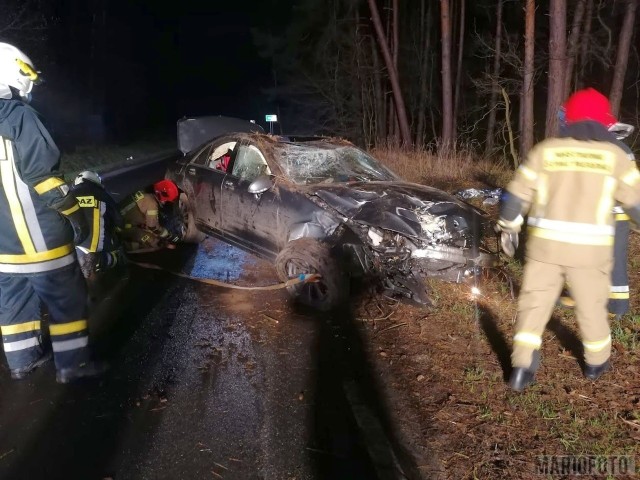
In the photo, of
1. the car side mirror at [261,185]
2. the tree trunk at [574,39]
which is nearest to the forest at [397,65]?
the tree trunk at [574,39]

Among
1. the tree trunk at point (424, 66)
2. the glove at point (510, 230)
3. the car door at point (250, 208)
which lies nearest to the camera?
the glove at point (510, 230)

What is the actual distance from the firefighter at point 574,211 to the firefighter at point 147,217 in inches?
178

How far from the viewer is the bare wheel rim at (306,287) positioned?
481cm

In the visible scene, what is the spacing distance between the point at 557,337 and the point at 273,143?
3.62 metres

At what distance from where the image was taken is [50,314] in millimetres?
3367

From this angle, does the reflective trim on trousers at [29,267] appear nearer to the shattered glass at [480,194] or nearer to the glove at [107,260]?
the glove at [107,260]

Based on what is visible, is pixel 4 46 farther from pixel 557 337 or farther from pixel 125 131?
pixel 125 131

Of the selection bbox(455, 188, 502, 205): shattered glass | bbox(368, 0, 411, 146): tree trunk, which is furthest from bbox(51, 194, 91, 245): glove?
bbox(368, 0, 411, 146): tree trunk

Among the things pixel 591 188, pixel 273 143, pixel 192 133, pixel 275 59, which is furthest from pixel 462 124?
pixel 591 188

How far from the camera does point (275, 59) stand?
89.5 ft

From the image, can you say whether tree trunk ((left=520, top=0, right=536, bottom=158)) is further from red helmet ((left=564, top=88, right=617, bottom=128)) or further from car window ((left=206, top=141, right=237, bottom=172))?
red helmet ((left=564, top=88, right=617, bottom=128))

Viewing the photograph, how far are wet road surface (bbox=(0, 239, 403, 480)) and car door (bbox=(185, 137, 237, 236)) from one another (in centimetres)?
153

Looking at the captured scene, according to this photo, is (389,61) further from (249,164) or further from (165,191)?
(249,164)

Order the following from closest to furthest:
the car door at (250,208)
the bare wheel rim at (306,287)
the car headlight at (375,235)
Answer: the car headlight at (375,235) → the bare wheel rim at (306,287) → the car door at (250,208)
